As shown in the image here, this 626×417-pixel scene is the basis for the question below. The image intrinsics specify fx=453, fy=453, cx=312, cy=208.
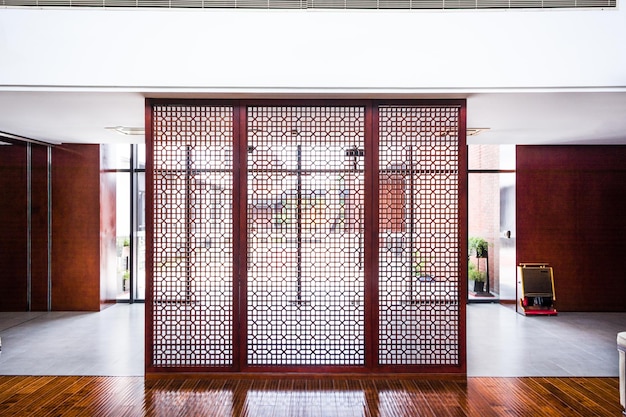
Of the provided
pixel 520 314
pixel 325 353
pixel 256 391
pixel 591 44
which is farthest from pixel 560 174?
pixel 256 391

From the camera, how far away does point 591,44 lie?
404 cm

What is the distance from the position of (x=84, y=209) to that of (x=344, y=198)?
199 inches

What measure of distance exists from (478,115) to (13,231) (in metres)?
7.19

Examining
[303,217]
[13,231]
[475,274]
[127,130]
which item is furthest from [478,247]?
[13,231]

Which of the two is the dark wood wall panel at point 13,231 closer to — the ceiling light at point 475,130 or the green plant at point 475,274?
the ceiling light at point 475,130

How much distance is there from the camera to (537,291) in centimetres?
723

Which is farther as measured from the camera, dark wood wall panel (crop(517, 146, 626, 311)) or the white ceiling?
dark wood wall panel (crop(517, 146, 626, 311))

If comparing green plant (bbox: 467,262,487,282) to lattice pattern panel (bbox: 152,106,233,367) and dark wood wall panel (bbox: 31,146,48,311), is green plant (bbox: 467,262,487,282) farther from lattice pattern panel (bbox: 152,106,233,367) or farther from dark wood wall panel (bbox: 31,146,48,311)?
dark wood wall panel (bbox: 31,146,48,311)

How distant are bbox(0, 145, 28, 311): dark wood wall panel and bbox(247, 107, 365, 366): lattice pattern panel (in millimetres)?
4918

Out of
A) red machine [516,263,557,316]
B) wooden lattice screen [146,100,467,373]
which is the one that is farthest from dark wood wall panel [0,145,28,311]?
red machine [516,263,557,316]

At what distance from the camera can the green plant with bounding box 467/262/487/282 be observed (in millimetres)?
8328

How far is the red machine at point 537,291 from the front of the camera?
23.6 feet

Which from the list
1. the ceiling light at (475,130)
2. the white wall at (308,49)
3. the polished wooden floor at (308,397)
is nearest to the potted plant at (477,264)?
the ceiling light at (475,130)

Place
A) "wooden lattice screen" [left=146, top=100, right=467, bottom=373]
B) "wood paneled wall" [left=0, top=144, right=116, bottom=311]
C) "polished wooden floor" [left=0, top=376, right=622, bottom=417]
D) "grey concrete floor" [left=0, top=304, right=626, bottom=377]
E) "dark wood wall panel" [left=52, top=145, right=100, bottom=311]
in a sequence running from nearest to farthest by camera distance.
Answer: "polished wooden floor" [left=0, top=376, right=622, bottom=417]
"wooden lattice screen" [left=146, top=100, right=467, bottom=373]
"grey concrete floor" [left=0, top=304, right=626, bottom=377]
"wood paneled wall" [left=0, top=144, right=116, bottom=311]
"dark wood wall panel" [left=52, top=145, right=100, bottom=311]
